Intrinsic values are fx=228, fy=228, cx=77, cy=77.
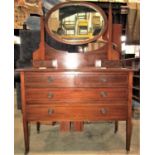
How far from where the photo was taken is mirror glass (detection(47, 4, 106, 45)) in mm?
3006

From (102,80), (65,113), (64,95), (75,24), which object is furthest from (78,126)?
(75,24)

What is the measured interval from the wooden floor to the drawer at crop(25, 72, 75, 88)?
765 millimetres

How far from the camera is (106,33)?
307 cm

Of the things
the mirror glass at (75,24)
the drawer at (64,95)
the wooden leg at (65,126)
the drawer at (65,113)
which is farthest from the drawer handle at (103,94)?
the mirror glass at (75,24)

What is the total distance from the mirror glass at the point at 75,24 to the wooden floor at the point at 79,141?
4.12 ft

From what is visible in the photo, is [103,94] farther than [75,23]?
No

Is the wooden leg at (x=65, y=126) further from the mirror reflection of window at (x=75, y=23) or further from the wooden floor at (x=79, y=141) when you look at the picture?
the mirror reflection of window at (x=75, y=23)

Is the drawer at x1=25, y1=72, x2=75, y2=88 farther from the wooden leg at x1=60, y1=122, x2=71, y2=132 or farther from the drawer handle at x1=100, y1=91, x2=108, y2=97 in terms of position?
the wooden leg at x1=60, y1=122, x2=71, y2=132

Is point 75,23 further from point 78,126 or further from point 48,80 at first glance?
point 78,126

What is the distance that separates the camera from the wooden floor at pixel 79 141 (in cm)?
256

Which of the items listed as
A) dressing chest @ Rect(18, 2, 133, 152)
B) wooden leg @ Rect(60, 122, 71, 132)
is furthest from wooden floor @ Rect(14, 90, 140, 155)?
dressing chest @ Rect(18, 2, 133, 152)

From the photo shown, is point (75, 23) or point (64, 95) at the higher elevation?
point (75, 23)

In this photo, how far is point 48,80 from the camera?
2.40m

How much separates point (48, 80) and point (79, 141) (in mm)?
950
